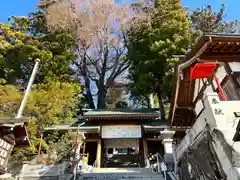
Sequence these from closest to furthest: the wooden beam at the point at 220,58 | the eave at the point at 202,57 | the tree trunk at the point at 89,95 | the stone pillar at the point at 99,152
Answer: the eave at the point at 202,57 < the wooden beam at the point at 220,58 < the stone pillar at the point at 99,152 < the tree trunk at the point at 89,95

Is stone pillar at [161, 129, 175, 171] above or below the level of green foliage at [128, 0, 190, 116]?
below

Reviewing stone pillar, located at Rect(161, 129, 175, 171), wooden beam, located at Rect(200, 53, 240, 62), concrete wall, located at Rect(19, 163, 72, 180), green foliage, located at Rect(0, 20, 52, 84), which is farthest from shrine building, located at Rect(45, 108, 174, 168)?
wooden beam, located at Rect(200, 53, 240, 62)

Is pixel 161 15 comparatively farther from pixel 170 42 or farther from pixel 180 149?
pixel 180 149

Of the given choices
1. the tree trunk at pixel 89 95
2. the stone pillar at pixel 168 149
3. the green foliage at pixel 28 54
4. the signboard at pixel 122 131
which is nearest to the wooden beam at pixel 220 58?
the stone pillar at pixel 168 149

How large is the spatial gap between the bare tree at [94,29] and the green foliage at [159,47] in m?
2.03

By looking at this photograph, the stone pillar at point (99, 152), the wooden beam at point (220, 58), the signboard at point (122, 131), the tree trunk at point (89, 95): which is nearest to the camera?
the wooden beam at point (220, 58)

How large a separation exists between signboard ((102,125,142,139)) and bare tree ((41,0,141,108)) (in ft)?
23.6

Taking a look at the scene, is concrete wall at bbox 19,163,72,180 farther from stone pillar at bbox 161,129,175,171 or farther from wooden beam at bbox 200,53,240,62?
wooden beam at bbox 200,53,240,62

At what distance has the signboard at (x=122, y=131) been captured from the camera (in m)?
15.6

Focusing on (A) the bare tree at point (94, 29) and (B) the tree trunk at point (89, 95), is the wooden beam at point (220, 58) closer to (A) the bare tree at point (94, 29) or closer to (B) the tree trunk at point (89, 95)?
(A) the bare tree at point (94, 29)

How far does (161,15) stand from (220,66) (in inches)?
593

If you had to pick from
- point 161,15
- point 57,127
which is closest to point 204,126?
point 57,127

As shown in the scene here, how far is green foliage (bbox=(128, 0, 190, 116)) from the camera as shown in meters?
18.2

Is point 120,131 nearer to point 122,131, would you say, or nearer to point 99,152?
point 122,131
